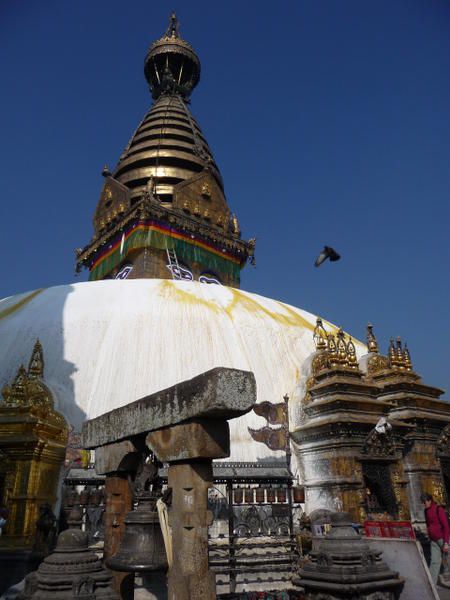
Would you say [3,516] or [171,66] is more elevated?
[171,66]

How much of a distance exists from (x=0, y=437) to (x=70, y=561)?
7124mm

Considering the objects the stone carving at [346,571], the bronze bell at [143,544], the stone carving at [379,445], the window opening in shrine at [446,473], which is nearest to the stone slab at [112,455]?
the bronze bell at [143,544]

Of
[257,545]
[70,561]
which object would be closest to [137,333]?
[257,545]

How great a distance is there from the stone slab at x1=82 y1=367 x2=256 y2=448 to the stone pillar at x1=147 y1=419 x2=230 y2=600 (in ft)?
0.62

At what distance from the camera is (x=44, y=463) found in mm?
11906

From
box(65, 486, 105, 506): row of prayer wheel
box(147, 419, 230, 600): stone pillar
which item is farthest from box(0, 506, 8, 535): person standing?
box(147, 419, 230, 600): stone pillar

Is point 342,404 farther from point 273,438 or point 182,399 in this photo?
point 182,399

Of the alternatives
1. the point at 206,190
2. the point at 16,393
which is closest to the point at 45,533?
the point at 16,393

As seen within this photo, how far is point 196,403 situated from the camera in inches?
194

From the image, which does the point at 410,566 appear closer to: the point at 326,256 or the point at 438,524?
the point at 438,524

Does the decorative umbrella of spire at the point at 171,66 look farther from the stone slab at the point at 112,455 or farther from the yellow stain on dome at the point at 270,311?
the stone slab at the point at 112,455

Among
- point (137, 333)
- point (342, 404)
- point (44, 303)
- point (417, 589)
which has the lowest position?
point (417, 589)

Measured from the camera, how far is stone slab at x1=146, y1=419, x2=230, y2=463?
16.5ft

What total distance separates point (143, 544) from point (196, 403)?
2008 millimetres
